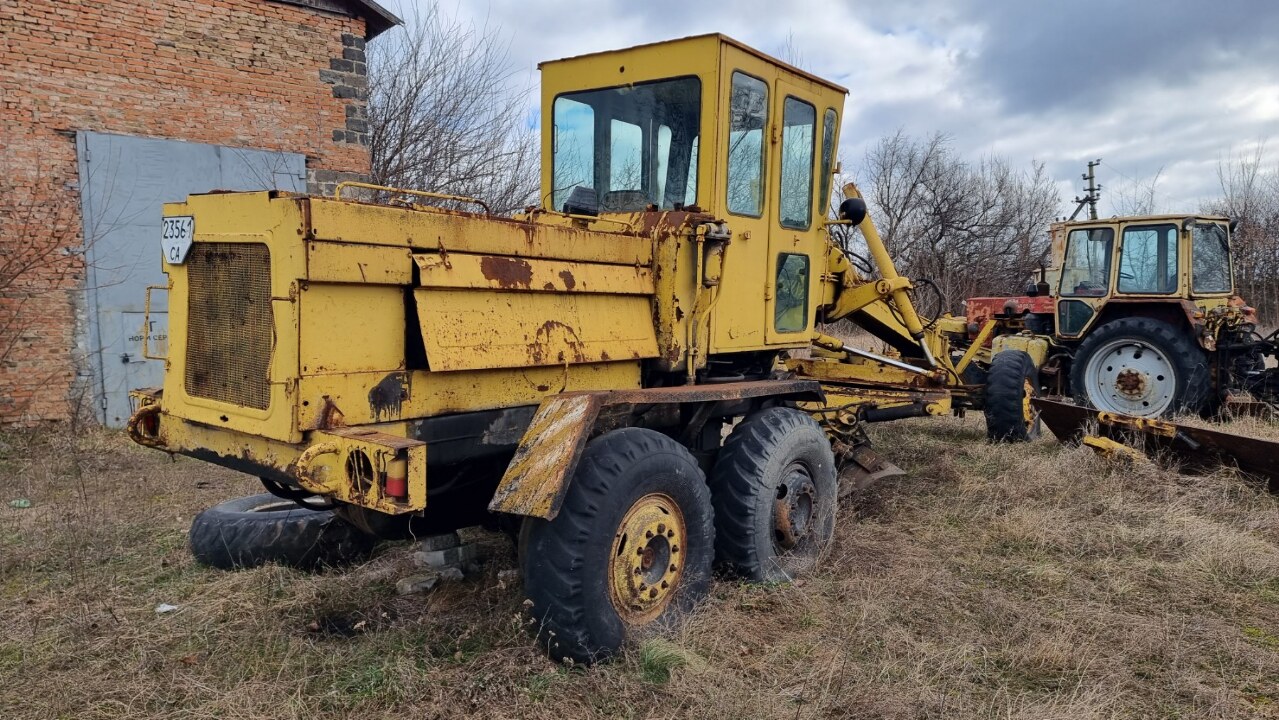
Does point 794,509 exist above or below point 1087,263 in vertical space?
below

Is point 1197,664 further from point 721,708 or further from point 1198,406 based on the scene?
point 1198,406

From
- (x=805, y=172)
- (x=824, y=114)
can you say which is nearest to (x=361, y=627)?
(x=805, y=172)

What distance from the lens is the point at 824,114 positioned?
17.6ft

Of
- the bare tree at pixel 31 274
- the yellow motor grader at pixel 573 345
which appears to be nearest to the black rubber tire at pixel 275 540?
the yellow motor grader at pixel 573 345

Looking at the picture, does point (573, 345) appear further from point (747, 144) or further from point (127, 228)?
point (127, 228)

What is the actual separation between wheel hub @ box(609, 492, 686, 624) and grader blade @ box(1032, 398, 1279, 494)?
464 cm

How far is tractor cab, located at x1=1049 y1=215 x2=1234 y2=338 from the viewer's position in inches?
373

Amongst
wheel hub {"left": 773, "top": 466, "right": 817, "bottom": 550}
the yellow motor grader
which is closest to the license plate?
the yellow motor grader

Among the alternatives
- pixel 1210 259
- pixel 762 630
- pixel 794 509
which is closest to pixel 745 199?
pixel 794 509

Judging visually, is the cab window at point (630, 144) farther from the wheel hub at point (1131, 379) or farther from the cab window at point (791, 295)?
the wheel hub at point (1131, 379)

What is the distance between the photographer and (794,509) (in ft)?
15.5

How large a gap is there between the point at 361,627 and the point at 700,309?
7.33ft

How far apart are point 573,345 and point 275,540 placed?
2.09 meters

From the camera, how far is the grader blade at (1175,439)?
19.9 ft
